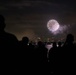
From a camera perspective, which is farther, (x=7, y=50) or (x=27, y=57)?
(x=27, y=57)

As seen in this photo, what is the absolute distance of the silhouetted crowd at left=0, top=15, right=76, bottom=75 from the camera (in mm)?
5168

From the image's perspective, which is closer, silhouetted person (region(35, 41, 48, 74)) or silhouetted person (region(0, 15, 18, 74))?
silhouetted person (region(0, 15, 18, 74))

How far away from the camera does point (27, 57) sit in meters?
9.20

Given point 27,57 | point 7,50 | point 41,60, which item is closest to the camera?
point 7,50

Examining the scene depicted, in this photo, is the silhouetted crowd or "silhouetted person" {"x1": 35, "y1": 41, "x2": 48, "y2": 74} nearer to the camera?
the silhouetted crowd

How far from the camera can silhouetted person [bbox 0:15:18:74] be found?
514 centimetres

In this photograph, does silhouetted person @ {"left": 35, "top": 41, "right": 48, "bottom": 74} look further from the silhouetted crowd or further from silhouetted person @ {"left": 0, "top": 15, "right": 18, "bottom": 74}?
silhouetted person @ {"left": 0, "top": 15, "right": 18, "bottom": 74}

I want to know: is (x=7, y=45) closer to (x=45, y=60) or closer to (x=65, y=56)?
(x=65, y=56)

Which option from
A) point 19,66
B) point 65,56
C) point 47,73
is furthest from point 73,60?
point 47,73

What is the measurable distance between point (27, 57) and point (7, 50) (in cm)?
398

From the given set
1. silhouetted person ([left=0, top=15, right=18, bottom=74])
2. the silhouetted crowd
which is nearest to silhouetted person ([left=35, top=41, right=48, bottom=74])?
the silhouetted crowd

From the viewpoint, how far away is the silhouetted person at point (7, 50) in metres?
5.14

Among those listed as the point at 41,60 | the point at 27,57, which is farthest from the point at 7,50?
the point at 41,60

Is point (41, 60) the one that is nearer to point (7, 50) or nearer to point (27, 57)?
point (27, 57)
